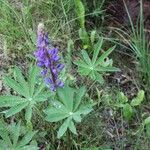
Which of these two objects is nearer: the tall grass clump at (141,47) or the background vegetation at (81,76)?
the background vegetation at (81,76)

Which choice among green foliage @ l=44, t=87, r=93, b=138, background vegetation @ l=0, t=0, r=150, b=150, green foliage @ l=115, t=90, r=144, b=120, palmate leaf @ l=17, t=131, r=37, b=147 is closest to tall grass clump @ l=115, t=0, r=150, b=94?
background vegetation @ l=0, t=0, r=150, b=150

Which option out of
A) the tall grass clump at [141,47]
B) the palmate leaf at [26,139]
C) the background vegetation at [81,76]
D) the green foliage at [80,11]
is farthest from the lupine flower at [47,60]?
the green foliage at [80,11]

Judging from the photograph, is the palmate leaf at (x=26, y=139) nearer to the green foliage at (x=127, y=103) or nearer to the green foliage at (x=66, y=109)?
the green foliage at (x=66, y=109)

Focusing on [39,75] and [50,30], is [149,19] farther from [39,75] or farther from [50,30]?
[39,75]

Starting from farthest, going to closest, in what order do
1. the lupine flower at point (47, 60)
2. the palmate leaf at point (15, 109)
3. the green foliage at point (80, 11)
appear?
1. the green foliage at point (80, 11)
2. the palmate leaf at point (15, 109)
3. the lupine flower at point (47, 60)

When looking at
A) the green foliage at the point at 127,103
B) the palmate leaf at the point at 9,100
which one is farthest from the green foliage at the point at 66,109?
the green foliage at the point at 127,103

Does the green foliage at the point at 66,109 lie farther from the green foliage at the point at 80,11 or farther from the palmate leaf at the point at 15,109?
the green foliage at the point at 80,11

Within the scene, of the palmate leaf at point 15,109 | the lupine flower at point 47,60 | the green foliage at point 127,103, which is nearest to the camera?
the lupine flower at point 47,60

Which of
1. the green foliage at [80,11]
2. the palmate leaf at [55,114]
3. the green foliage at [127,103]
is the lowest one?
the green foliage at [127,103]

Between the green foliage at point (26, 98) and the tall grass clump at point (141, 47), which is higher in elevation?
the green foliage at point (26, 98)

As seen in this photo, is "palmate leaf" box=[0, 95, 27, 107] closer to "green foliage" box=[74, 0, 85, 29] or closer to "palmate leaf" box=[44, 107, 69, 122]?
"palmate leaf" box=[44, 107, 69, 122]
